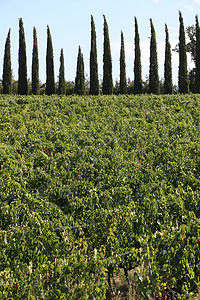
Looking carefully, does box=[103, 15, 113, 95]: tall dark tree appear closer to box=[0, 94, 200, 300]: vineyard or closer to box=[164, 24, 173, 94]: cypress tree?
box=[164, 24, 173, 94]: cypress tree

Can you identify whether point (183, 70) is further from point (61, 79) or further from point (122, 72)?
point (61, 79)

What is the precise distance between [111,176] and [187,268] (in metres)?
3.21

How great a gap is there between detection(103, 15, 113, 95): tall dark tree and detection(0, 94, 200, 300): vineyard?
1572 centimetres

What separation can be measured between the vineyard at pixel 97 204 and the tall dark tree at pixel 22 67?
55.7ft

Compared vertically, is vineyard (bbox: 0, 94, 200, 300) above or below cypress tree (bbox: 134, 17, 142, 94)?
below

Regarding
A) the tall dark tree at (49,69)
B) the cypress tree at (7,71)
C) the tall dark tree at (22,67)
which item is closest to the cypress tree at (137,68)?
the tall dark tree at (49,69)

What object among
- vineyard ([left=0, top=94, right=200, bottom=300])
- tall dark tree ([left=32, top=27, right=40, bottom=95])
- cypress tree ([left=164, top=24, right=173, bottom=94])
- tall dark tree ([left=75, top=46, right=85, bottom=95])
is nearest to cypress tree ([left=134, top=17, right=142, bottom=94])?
cypress tree ([left=164, top=24, right=173, bottom=94])

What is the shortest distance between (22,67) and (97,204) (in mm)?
28017

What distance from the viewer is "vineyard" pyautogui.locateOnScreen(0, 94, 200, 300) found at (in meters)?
4.54

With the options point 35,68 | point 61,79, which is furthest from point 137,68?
point 35,68

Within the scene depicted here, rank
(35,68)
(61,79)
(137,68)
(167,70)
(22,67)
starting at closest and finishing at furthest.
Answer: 1. (167,70)
2. (22,67)
3. (137,68)
4. (35,68)
5. (61,79)

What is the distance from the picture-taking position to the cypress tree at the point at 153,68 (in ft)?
101

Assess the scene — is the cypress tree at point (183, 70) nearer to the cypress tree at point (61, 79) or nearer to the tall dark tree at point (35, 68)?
the cypress tree at point (61, 79)

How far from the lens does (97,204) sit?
6219 millimetres
